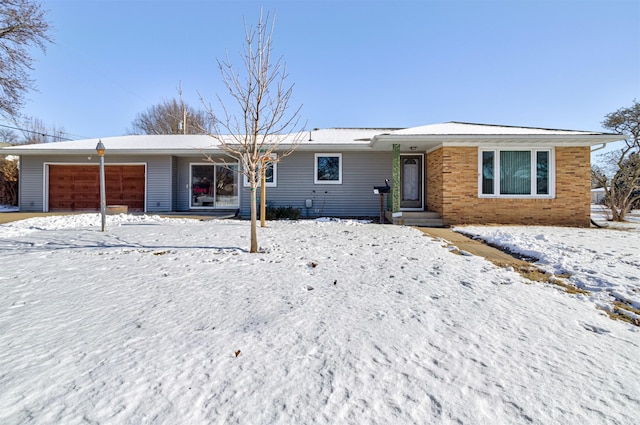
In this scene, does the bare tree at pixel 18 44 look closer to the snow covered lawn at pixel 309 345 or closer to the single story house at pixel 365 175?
the single story house at pixel 365 175

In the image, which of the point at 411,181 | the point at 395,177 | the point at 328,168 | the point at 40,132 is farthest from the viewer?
the point at 40,132

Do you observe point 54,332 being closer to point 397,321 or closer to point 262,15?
point 397,321

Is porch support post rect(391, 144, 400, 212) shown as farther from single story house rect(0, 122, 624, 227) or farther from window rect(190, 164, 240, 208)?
window rect(190, 164, 240, 208)

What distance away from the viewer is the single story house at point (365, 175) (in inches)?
364

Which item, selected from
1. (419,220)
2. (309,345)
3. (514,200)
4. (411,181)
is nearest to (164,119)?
(411,181)

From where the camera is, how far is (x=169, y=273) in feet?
12.7

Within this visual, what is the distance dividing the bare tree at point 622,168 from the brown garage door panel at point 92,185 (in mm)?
18855

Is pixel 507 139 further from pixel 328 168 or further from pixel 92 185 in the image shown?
pixel 92 185

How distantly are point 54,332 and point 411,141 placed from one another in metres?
8.98

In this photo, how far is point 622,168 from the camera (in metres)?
13.2

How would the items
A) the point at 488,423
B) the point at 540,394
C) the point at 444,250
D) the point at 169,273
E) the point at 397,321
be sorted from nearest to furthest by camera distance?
the point at 488,423, the point at 540,394, the point at 397,321, the point at 169,273, the point at 444,250

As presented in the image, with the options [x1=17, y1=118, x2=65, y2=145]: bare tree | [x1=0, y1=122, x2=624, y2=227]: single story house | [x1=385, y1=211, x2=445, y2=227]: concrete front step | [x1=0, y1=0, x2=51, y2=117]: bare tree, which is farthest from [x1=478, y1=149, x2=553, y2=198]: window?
[x1=17, y1=118, x2=65, y2=145]: bare tree

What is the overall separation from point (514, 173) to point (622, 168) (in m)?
7.97

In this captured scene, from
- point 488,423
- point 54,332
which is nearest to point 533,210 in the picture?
point 488,423
